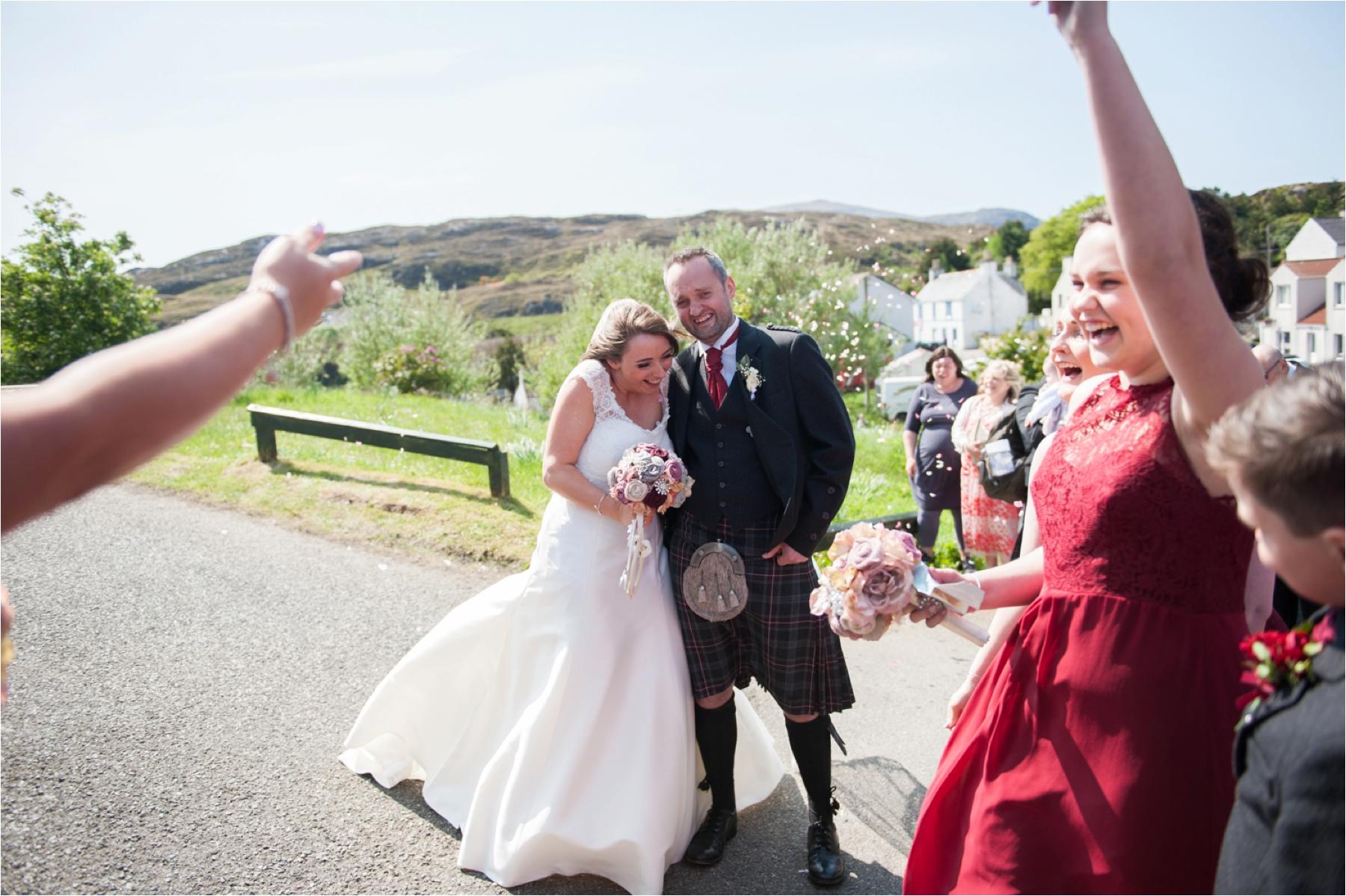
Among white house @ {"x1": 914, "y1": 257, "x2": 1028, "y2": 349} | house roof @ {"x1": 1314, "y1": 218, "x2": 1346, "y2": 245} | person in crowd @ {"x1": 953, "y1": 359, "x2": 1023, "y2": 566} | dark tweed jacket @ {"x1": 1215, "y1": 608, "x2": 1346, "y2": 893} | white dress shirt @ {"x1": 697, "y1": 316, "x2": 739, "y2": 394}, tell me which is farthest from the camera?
white house @ {"x1": 914, "y1": 257, "x2": 1028, "y2": 349}

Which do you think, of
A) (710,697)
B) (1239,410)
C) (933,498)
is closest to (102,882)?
(710,697)

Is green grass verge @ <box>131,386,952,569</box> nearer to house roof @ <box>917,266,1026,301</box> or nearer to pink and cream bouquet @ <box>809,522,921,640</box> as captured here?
pink and cream bouquet @ <box>809,522,921,640</box>

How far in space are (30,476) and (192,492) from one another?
10058 millimetres

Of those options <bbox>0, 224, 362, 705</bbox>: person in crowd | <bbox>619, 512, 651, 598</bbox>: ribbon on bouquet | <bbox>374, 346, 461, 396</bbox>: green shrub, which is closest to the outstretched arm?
<bbox>0, 224, 362, 705</bbox>: person in crowd

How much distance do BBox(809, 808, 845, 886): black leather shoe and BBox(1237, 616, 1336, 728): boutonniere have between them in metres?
2.60

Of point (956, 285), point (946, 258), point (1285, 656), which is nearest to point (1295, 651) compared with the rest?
point (1285, 656)

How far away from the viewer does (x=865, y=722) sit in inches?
205

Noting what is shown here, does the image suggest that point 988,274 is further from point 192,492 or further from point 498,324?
point 192,492

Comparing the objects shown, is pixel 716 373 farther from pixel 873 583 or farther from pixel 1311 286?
pixel 1311 286

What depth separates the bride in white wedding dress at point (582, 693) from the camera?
3785 mm

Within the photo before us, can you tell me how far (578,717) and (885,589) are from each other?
1973 mm

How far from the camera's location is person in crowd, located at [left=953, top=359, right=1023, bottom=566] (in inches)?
282

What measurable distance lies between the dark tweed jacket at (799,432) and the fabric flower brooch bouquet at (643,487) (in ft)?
0.77

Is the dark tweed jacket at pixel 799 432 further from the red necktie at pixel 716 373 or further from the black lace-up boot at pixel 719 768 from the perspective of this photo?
the black lace-up boot at pixel 719 768
